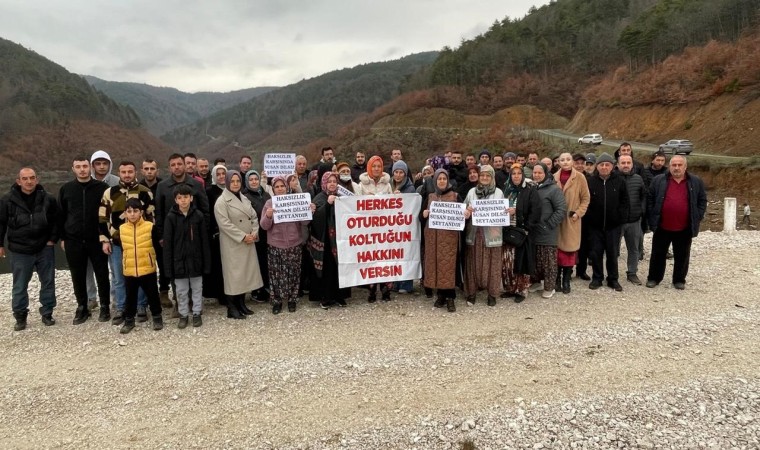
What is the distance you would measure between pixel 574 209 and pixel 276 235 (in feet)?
15.9

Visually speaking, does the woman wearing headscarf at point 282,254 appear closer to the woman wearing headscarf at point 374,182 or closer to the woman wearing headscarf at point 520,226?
the woman wearing headscarf at point 374,182

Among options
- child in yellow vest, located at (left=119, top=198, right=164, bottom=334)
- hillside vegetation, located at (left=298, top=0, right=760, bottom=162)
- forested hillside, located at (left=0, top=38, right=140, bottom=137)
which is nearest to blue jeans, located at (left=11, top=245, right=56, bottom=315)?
child in yellow vest, located at (left=119, top=198, right=164, bottom=334)

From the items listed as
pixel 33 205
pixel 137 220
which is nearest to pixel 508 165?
pixel 137 220

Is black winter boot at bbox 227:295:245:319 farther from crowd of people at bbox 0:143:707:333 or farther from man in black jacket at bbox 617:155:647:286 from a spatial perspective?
man in black jacket at bbox 617:155:647:286

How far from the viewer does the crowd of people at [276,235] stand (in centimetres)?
611

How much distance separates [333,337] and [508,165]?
537 centimetres

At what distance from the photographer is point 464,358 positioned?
203 inches

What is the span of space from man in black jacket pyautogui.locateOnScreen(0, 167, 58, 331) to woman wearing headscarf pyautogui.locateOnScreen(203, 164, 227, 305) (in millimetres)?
2130

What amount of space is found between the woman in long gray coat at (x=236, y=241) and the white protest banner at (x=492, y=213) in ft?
11.0

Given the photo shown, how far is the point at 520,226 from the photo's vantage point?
6.78 m

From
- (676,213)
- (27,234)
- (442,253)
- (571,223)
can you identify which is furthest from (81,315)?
(676,213)

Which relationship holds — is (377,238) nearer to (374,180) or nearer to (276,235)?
(374,180)

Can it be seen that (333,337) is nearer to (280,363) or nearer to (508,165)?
(280,363)

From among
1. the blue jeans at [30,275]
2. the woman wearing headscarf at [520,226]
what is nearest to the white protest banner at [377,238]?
the woman wearing headscarf at [520,226]
